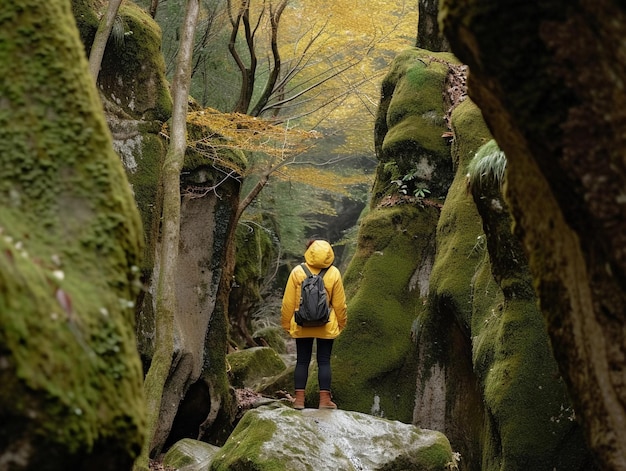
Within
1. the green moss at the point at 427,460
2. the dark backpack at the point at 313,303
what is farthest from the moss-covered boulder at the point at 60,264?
the dark backpack at the point at 313,303

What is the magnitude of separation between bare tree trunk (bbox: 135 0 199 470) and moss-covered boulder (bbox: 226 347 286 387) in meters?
6.88

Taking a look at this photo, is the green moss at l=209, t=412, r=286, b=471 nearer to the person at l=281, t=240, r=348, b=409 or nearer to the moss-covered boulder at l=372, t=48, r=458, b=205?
the person at l=281, t=240, r=348, b=409

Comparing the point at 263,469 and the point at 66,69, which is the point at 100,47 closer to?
the point at 263,469

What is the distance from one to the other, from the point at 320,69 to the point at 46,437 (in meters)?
15.7

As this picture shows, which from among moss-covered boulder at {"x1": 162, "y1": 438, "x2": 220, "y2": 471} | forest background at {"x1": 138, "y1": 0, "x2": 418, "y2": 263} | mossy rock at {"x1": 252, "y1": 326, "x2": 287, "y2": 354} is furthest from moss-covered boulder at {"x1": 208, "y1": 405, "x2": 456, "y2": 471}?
mossy rock at {"x1": 252, "y1": 326, "x2": 287, "y2": 354}

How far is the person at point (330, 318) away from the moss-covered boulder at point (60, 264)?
5.38 metres

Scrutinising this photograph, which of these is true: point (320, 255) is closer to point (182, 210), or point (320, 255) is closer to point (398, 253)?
point (398, 253)

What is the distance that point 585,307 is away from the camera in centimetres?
338

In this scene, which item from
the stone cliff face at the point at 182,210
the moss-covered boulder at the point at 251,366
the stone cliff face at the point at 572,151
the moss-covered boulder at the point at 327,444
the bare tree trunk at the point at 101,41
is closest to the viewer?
the stone cliff face at the point at 572,151

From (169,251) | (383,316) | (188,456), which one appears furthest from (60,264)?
(383,316)

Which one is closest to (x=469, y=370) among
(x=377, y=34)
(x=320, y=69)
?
(x=377, y=34)

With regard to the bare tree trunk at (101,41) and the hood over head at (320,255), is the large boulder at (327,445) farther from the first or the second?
the bare tree trunk at (101,41)

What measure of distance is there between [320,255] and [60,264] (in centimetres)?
569

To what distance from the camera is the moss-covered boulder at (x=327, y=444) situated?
652cm
